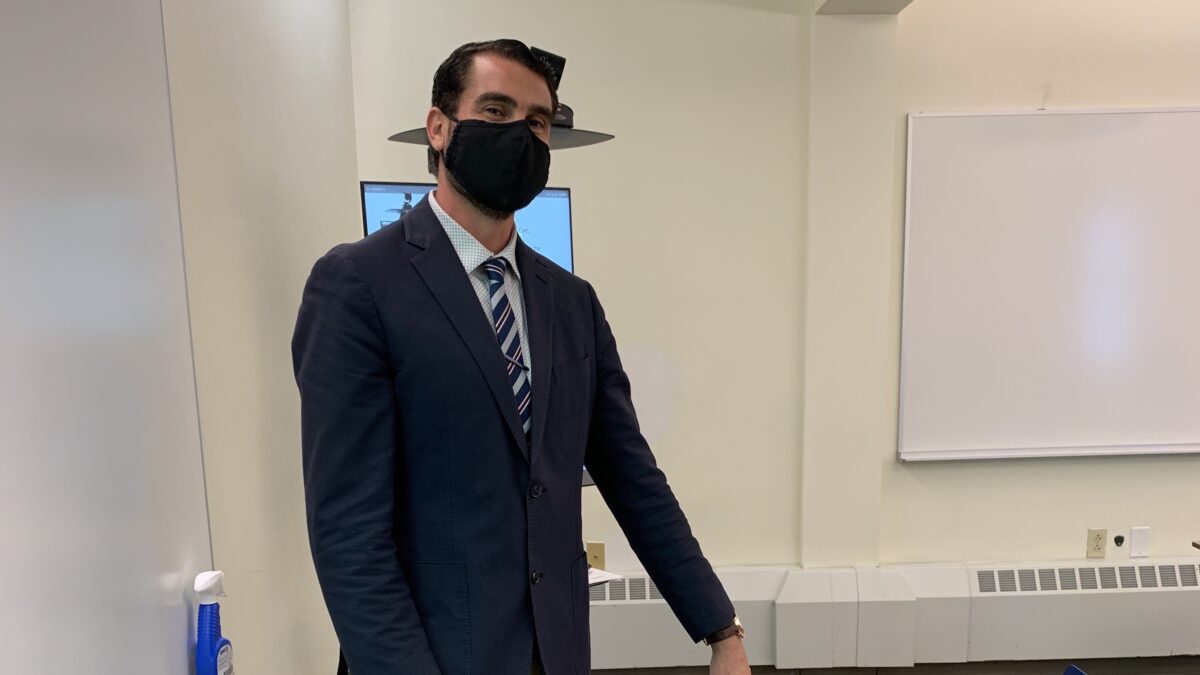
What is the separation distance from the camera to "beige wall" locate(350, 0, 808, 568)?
8.54ft

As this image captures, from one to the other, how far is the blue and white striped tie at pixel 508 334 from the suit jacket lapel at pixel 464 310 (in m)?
0.04

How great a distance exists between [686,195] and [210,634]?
2.17 metres

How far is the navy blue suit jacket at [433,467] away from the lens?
88cm

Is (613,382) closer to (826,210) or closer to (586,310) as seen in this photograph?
(586,310)

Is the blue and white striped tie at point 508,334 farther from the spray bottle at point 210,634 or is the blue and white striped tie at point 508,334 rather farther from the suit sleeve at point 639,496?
the spray bottle at point 210,634

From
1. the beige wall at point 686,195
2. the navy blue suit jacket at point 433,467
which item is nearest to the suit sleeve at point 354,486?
the navy blue suit jacket at point 433,467

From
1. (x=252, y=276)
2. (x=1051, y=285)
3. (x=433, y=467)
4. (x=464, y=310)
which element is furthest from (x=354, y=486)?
(x=1051, y=285)

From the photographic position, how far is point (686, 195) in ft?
8.80

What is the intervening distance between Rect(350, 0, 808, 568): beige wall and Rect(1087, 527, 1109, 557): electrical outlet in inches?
46.6

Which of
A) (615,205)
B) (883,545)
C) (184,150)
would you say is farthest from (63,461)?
(883,545)

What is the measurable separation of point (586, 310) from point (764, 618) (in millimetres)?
2010

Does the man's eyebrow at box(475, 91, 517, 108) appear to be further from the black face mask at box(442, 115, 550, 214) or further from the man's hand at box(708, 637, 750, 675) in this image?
the man's hand at box(708, 637, 750, 675)

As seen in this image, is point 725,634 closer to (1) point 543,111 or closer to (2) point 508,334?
(2) point 508,334

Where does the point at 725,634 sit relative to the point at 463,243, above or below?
below
